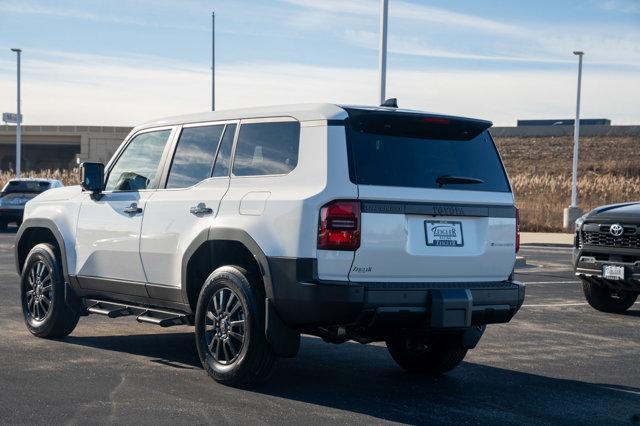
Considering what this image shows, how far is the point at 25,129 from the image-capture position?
9169 cm

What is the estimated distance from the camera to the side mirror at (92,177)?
8.53m

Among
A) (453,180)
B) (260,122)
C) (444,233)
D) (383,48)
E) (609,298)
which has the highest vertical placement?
(383,48)

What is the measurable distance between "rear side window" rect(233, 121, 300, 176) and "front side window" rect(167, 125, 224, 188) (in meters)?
0.33

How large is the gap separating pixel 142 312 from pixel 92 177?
4.46 ft

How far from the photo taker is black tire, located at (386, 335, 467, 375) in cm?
766

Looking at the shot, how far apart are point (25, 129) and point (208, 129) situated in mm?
88537

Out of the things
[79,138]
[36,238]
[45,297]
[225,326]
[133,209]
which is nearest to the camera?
[225,326]

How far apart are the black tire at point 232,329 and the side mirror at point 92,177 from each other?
1930mm

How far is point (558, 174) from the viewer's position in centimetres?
7188

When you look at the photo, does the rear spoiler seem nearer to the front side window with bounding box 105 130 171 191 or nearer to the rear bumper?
the rear bumper

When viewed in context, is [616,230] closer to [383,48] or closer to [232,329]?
[232,329]

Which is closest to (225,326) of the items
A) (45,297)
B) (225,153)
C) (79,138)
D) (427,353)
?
(225,153)

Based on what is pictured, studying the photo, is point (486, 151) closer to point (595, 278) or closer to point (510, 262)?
point (510, 262)

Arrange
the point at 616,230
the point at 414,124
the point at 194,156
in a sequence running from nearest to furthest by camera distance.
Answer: the point at 414,124 → the point at 194,156 → the point at 616,230
